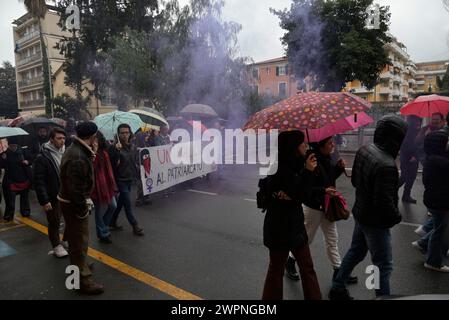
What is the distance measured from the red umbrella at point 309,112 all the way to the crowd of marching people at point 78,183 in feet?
5.67

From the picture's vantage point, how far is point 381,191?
262cm

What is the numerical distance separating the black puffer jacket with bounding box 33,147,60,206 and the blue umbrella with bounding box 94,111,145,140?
1674 millimetres

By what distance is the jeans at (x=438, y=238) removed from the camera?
3.52 m

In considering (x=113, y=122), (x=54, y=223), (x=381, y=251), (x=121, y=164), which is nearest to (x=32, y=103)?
(x=113, y=122)

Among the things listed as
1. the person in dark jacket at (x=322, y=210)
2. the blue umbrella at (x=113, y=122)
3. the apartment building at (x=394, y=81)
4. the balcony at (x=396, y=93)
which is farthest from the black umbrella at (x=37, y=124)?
the balcony at (x=396, y=93)

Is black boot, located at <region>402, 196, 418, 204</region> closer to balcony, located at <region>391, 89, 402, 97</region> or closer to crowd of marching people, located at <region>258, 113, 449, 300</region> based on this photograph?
crowd of marching people, located at <region>258, 113, 449, 300</region>

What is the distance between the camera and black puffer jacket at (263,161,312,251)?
252cm

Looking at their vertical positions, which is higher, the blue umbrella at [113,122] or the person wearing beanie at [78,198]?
the blue umbrella at [113,122]

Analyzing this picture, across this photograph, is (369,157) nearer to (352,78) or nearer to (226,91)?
(226,91)

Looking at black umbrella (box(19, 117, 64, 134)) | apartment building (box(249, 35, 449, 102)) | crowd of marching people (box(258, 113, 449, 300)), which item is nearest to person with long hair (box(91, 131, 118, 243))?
crowd of marching people (box(258, 113, 449, 300))

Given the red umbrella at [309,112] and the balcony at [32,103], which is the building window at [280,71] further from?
the red umbrella at [309,112]

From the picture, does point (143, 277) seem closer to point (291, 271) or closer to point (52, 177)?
point (291, 271)

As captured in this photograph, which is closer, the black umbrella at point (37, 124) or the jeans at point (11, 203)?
the jeans at point (11, 203)

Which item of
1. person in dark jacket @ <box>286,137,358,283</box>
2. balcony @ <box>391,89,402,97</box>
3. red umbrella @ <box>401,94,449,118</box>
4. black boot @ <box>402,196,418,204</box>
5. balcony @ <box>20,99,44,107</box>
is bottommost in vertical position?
black boot @ <box>402,196,418,204</box>
